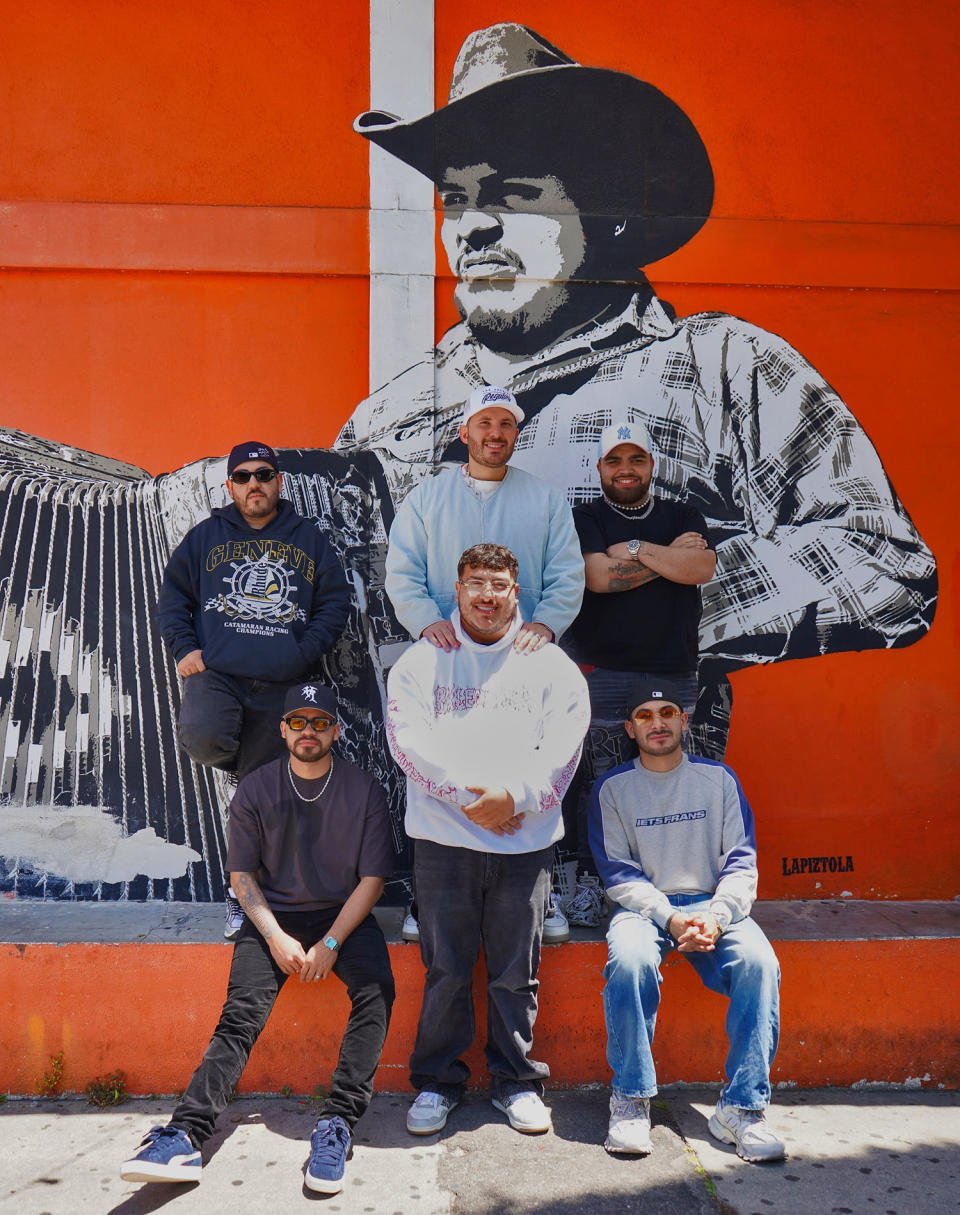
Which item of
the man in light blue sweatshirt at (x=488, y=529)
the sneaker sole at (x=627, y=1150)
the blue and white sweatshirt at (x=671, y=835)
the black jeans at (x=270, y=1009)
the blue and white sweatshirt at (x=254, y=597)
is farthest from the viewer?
the blue and white sweatshirt at (x=254, y=597)

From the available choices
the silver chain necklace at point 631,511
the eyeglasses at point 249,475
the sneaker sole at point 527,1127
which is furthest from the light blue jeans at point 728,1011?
the eyeglasses at point 249,475

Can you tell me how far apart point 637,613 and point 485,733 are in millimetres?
983

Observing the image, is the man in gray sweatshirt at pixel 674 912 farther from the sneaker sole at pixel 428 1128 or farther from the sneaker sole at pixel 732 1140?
the sneaker sole at pixel 428 1128

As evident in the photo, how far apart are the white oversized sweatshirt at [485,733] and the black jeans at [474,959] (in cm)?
10

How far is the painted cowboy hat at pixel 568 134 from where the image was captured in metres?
4.32

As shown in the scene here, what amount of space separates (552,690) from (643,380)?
186 cm

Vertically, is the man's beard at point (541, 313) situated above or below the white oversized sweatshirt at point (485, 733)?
above

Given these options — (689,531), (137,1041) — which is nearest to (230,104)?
(689,531)

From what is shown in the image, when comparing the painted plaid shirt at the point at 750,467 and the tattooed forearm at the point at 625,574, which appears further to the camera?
the painted plaid shirt at the point at 750,467

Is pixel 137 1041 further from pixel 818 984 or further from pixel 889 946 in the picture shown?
pixel 889 946

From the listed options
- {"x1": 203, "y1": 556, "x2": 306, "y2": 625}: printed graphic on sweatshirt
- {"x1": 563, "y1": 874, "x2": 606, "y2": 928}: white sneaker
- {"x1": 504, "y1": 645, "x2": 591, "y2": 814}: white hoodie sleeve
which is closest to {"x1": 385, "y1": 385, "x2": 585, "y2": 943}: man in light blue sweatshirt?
{"x1": 563, "y1": 874, "x2": 606, "y2": 928}: white sneaker

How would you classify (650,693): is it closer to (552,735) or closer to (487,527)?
(552,735)

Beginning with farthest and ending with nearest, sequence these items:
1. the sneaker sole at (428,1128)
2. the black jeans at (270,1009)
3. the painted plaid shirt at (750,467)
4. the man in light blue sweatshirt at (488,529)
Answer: the painted plaid shirt at (750,467) → the man in light blue sweatshirt at (488,529) → the sneaker sole at (428,1128) → the black jeans at (270,1009)

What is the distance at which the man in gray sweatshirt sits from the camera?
3.01 m
